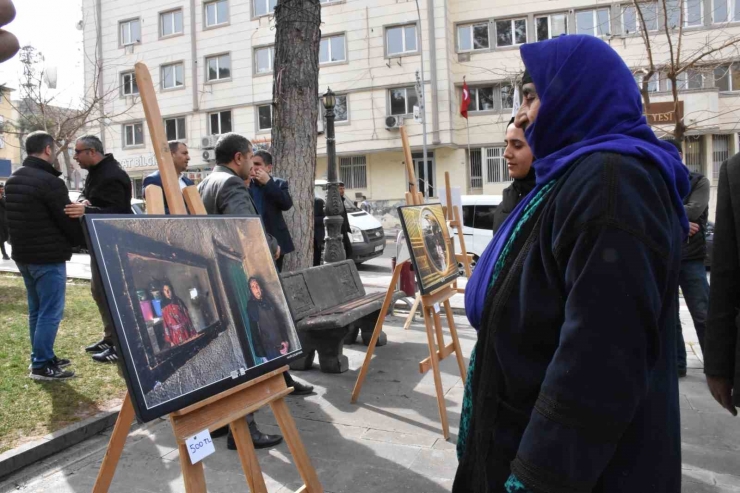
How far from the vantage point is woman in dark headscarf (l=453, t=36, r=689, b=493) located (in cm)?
131

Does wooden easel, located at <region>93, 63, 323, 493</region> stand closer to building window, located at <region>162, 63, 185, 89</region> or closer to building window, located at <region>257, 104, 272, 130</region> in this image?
building window, located at <region>257, 104, 272, 130</region>

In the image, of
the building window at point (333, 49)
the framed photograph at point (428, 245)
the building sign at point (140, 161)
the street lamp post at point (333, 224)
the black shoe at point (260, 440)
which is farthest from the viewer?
the building sign at point (140, 161)

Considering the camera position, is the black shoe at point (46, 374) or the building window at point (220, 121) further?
the building window at point (220, 121)

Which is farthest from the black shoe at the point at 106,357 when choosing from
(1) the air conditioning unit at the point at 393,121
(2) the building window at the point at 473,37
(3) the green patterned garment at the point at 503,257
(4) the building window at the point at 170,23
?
(4) the building window at the point at 170,23

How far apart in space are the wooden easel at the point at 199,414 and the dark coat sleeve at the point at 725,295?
1781mm

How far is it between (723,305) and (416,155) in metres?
26.2

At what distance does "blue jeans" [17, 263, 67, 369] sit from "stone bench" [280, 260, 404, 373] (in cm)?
190

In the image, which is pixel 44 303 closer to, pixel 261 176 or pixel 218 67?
pixel 261 176

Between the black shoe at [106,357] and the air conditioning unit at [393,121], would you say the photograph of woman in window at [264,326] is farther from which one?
the air conditioning unit at [393,121]

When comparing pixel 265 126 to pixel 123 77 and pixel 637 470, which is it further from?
pixel 637 470

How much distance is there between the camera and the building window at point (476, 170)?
91.0 ft

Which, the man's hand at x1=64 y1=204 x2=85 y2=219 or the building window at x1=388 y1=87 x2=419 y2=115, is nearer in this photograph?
the man's hand at x1=64 y1=204 x2=85 y2=219

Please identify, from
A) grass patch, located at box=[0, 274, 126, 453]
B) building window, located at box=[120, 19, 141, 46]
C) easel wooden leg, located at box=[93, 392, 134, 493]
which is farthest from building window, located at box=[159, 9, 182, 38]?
easel wooden leg, located at box=[93, 392, 134, 493]

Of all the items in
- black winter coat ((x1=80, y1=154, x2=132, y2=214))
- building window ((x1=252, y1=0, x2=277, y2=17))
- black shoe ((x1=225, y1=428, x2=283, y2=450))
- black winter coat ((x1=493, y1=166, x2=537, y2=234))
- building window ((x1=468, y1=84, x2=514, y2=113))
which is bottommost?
black shoe ((x1=225, y1=428, x2=283, y2=450))
